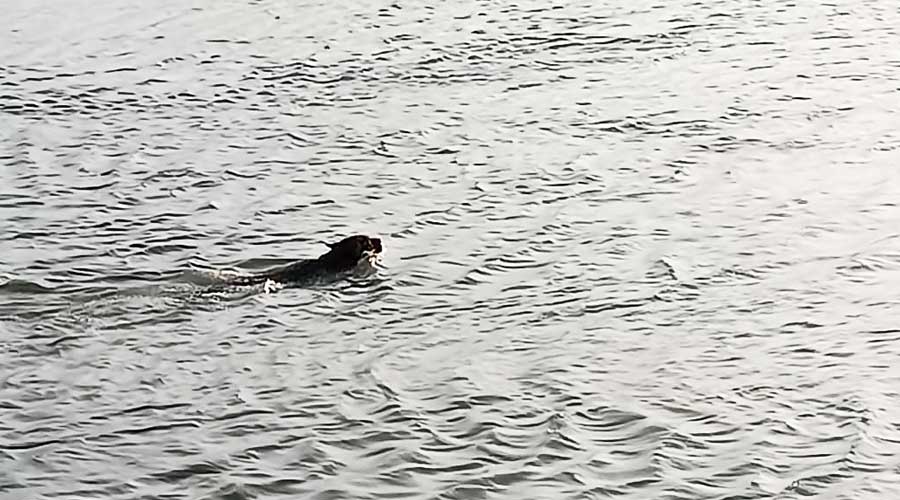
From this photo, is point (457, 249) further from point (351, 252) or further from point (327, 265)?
point (327, 265)

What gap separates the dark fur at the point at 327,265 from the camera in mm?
11773

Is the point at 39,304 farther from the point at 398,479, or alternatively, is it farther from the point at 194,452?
the point at 398,479

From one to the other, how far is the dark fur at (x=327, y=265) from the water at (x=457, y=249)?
198 mm

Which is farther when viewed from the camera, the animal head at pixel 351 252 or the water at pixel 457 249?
the animal head at pixel 351 252

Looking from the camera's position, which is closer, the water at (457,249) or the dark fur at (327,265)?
the water at (457,249)

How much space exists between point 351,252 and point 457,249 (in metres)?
0.88

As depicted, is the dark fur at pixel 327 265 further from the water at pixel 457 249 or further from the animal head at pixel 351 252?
the water at pixel 457 249

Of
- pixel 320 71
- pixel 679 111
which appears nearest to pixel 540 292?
pixel 679 111

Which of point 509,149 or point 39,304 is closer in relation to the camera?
point 39,304

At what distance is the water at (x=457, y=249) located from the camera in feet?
30.9

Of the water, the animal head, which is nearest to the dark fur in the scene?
the animal head

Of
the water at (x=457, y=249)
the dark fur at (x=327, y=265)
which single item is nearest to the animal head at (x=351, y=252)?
the dark fur at (x=327, y=265)

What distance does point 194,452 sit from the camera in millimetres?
9367

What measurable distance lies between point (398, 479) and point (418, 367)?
4.80ft
